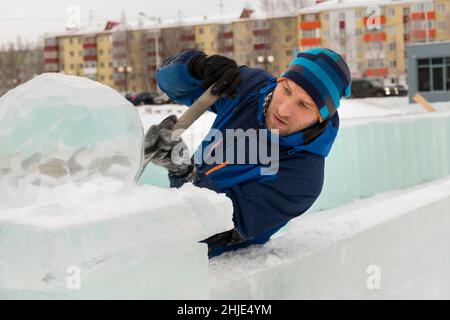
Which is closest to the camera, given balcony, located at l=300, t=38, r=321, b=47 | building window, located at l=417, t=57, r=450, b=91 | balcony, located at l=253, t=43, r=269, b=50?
building window, located at l=417, t=57, r=450, b=91

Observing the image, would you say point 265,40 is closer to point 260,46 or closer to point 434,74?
point 260,46

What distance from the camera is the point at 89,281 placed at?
1219mm

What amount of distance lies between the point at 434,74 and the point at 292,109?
98.5 feet

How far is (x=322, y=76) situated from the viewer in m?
2.13

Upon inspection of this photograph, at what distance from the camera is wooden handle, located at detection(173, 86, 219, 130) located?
1.92 m

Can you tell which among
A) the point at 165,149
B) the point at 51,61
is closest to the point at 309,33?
the point at 51,61

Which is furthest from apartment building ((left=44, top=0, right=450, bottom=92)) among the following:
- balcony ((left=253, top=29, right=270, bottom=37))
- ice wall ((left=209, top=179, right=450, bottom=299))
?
ice wall ((left=209, top=179, right=450, bottom=299))

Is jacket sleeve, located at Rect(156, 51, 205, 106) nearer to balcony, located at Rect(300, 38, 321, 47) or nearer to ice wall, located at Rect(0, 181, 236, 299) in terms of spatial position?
ice wall, located at Rect(0, 181, 236, 299)

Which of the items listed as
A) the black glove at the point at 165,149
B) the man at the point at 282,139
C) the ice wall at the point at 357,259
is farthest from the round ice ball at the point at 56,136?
the man at the point at 282,139

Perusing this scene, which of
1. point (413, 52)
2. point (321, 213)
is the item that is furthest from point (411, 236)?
point (413, 52)

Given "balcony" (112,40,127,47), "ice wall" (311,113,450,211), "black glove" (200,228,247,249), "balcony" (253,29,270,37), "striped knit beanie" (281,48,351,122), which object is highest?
"balcony" (253,29,270,37)

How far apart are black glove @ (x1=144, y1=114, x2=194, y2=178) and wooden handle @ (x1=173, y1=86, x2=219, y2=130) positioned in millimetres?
A: 98

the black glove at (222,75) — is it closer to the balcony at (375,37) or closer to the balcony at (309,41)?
the balcony at (375,37)

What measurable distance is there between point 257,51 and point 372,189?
58840 millimetres
